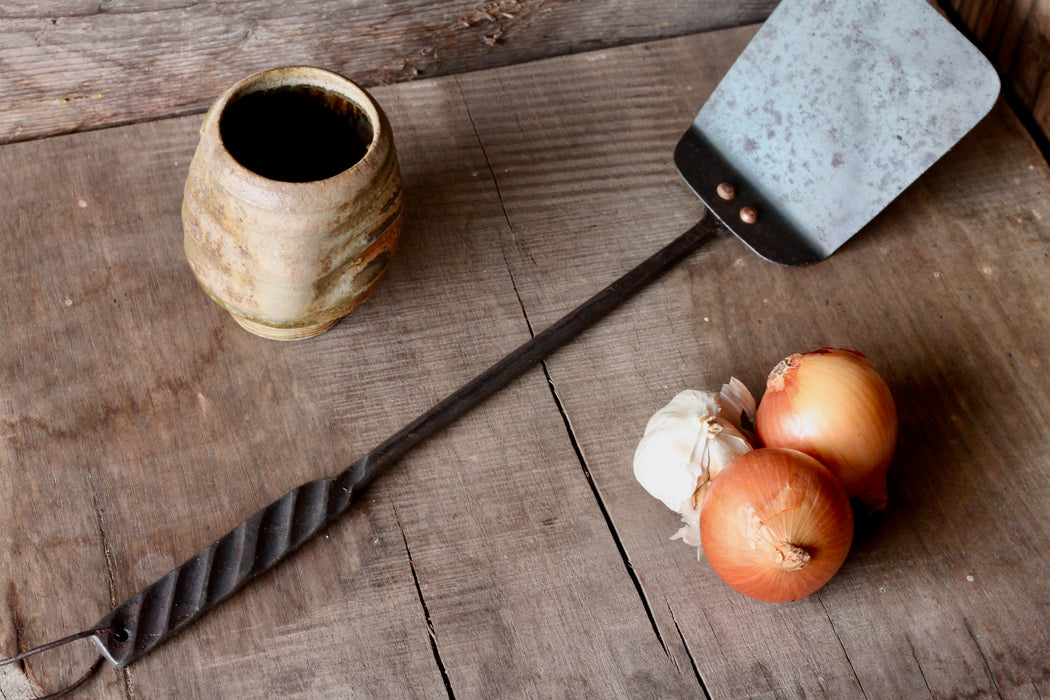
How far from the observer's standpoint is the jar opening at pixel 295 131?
27.3 inches

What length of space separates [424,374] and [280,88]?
0.26 meters

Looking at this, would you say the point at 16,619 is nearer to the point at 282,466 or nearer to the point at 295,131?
the point at 282,466

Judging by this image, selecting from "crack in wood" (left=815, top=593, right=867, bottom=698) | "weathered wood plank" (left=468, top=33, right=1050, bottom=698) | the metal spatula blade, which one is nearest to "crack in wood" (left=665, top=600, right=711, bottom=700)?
"weathered wood plank" (left=468, top=33, right=1050, bottom=698)

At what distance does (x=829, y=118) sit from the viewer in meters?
0.84

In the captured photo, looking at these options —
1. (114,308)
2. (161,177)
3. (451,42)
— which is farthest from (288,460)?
(451,42)

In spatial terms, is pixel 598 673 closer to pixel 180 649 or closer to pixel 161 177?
pixel 180 649

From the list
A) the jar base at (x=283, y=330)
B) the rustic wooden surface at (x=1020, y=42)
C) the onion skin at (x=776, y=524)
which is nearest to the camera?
the onion skin at (x=776, y=524)

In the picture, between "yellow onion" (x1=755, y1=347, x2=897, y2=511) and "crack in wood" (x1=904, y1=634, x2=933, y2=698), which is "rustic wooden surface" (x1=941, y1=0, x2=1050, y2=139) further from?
"crack in wood" (x1=904, y1=634, x2=933, y2=698)

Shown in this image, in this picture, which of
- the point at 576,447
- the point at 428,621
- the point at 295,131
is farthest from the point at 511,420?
the point at 295,131

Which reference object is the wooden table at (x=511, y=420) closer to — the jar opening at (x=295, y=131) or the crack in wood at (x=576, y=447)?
the crack in wood at (x=576, y=447)

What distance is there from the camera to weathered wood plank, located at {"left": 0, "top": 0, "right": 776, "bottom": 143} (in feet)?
2.70

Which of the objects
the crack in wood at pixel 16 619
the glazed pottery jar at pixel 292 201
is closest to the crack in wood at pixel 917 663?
the glazed pottery jar at pixel 292 201

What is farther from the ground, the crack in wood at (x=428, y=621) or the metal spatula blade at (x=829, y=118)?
the metal spatula blade at (x=829, y=118)

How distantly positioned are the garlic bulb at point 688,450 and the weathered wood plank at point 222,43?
448 millimetres
